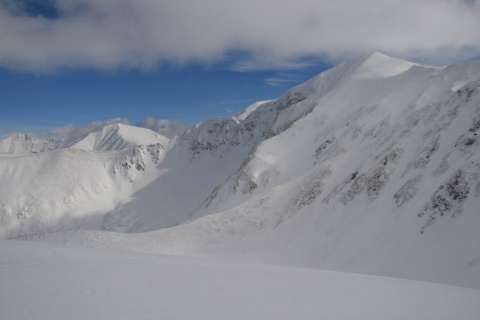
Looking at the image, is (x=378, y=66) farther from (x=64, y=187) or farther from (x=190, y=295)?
(x=64, y=187)

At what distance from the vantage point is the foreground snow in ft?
24.1

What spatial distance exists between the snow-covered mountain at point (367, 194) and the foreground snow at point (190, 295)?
51.7 ft

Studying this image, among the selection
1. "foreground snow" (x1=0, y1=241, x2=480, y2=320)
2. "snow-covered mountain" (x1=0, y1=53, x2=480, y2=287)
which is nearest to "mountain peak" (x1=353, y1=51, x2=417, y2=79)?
"snow-covered mountain" (x1=0, y1=53, x2=480, y2=287)

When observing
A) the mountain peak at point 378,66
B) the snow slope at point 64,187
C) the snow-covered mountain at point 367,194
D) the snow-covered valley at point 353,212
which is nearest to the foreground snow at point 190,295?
the snow-covered valley at point 353,212

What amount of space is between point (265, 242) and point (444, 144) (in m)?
28.1

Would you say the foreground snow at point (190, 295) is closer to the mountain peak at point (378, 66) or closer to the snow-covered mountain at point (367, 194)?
the snow-covered mountain at point (367, 194)

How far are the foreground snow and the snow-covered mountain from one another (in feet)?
51.7

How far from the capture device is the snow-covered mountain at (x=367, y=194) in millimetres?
30531

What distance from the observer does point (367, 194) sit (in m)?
44.3

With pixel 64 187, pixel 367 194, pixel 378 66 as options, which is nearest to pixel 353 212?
pixel 367 194

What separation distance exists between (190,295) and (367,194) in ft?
133

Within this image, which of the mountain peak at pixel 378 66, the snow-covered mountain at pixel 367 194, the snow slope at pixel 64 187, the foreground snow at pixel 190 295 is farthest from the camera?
the snow slope at pixel 64 187

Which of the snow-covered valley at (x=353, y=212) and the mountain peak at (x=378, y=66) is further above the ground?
the mountain peak at (x=378, y=66)

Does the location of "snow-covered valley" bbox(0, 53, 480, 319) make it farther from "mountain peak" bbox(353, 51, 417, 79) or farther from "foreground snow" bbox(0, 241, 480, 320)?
"mountain peak" bbox(353, 51, 417, 79)
